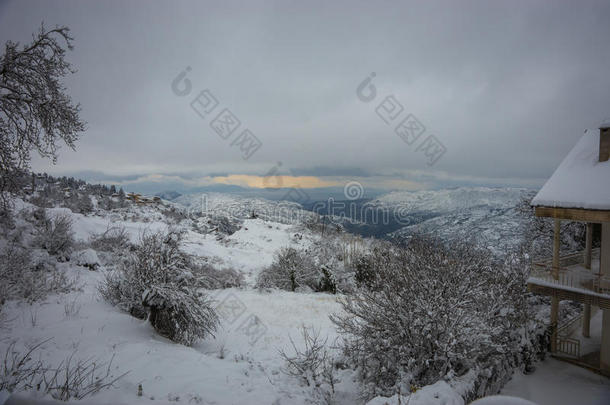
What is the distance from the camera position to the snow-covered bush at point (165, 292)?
7305mm

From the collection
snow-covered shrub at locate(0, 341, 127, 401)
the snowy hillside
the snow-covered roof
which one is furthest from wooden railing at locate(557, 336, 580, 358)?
the snowy hillside

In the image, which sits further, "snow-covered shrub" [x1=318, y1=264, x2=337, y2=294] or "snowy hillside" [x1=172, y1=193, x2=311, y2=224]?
"snowy hillside" [x1=172, y1=193, x2=311, y2=224]

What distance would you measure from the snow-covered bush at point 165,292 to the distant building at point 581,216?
33.8 feet

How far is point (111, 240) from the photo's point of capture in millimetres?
15617

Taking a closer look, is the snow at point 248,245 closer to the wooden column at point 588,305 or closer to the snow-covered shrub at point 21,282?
the snow-covered shrub at point 21,282

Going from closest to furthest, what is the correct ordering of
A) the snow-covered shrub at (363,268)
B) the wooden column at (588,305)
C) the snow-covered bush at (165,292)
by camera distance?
the snow-covered bush at (165,292) → the wooden column at (588,305) → the snow-covered shrub at (363,268)

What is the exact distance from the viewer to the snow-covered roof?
6.85 m

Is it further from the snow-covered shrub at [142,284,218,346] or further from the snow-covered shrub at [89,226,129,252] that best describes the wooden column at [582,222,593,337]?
the snow-covered shrub at [89,226,129,252]

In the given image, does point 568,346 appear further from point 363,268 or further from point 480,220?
point 480,220

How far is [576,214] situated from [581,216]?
0.38 feet

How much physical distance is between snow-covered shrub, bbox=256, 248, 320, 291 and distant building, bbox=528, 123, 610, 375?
Answer: 13.1 meters

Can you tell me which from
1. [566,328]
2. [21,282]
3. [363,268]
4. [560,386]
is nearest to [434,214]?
[363,268]

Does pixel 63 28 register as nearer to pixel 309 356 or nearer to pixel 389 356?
pixel 309 356

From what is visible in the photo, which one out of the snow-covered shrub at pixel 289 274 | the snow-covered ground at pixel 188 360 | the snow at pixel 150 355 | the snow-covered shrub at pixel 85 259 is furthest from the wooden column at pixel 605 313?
the snow-covered shrub at pixel 85 259
